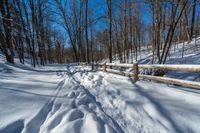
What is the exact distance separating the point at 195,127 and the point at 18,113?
3683mm

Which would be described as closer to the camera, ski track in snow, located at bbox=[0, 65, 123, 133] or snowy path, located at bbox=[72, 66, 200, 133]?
ski track in snow, located at bbox=[0, 65, 123, 133]

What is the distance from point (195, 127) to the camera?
2.67 meters

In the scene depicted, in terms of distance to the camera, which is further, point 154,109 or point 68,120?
→ point 154,109

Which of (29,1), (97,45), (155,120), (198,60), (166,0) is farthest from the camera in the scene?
(97,45)

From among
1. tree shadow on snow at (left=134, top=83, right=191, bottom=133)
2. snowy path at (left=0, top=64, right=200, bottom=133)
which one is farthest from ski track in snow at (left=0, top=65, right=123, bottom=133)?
tree shadow on snow at (left=134, top=83, right=191, bottom=133)

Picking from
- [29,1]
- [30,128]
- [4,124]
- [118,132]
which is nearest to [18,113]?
[4,124]

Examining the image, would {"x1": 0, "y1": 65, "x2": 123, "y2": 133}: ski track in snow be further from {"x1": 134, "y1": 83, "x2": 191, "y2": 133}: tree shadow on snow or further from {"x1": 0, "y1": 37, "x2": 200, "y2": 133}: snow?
{"x1": 134, "y1": 83, "x2": 191, "y2": 133}: tree shadow on snow

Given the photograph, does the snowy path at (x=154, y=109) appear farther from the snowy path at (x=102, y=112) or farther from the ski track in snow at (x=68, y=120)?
the ski track in snow at (x=68, y=120)

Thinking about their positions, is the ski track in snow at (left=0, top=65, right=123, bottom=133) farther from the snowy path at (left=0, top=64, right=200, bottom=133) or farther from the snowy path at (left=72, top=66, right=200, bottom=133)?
the snowy path at (left=72, top=66, right=200, bottom=133)

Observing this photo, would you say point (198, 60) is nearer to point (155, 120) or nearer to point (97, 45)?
point (155, 120)

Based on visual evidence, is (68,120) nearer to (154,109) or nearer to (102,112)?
(102,112)

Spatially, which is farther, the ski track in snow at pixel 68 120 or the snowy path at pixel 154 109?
the snowy path at pixel 154 109

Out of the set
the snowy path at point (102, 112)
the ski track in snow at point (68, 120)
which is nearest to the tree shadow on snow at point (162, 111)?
the snowy path at point (102, 112)

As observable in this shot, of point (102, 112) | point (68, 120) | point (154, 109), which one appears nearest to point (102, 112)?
point (102, 112)
